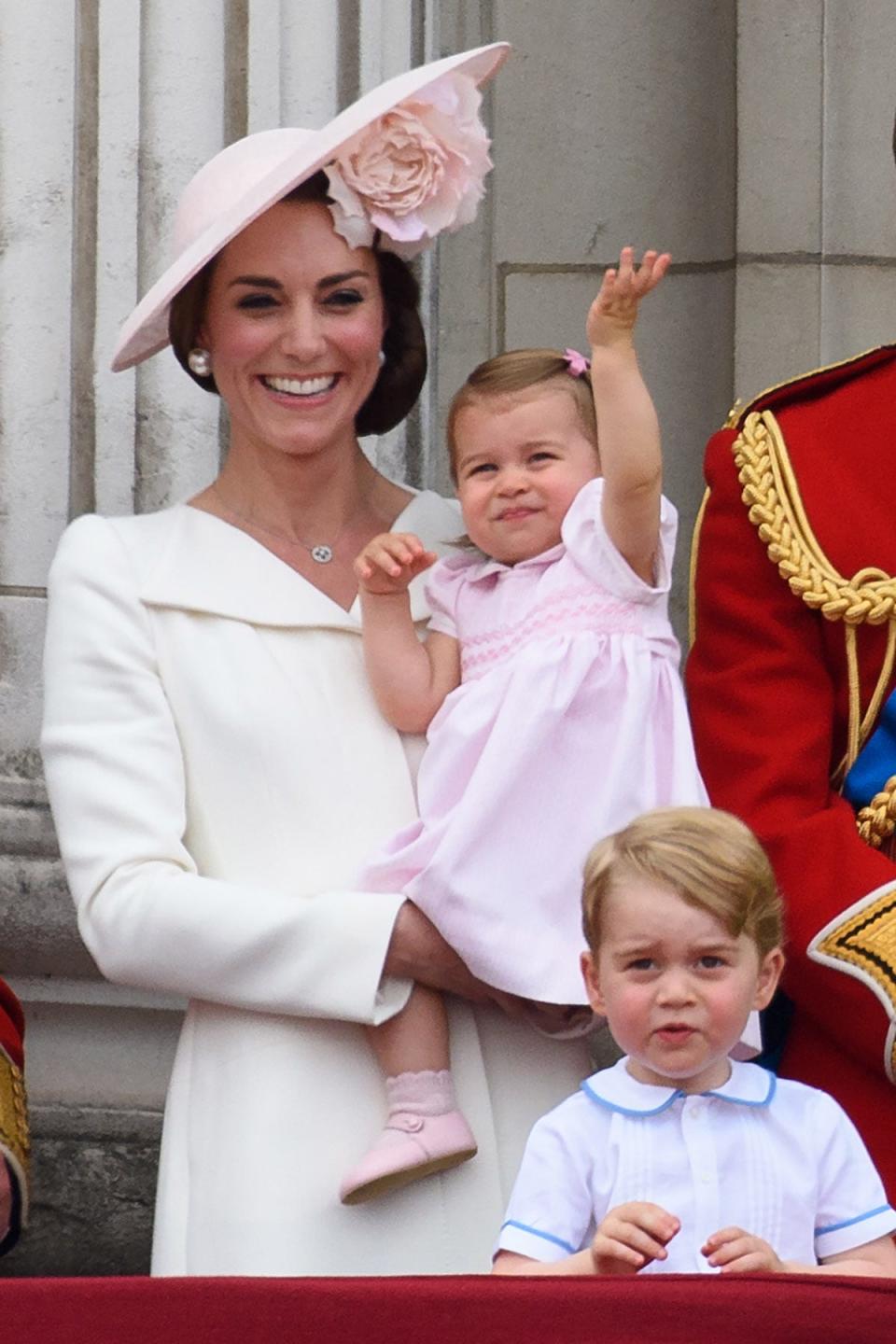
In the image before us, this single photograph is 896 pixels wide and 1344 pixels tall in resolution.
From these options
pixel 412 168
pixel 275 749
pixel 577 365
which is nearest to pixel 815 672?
pixel 577 365

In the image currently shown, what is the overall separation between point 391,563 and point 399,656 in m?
0.10

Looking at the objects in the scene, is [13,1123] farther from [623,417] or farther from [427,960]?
[623,417]

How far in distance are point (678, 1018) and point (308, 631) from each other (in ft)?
2.35

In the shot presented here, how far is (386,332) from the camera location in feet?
9.94

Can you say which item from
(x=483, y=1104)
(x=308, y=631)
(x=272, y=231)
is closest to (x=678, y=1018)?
(x=483, y=1104)

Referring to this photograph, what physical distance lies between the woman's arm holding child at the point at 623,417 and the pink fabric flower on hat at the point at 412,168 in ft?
0.86

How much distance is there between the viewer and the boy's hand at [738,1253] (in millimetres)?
2162

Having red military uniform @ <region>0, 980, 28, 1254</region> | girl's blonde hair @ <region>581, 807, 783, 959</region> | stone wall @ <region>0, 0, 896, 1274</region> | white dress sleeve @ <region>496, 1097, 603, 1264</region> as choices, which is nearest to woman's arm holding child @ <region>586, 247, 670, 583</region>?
girl's blonde hair @ <region>581, 807, 783, 959</region>

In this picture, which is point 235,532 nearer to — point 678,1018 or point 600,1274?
point 678,1018

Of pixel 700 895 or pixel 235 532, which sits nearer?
pixel 700 895

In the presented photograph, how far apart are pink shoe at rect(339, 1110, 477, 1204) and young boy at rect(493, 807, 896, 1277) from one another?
325 mm

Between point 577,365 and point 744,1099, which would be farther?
point 577,365

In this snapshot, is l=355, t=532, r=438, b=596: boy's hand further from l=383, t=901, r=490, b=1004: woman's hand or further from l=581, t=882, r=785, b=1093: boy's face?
l=581, t=882, r=785, b=1093: boy's face

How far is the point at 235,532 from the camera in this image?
2930 mm
